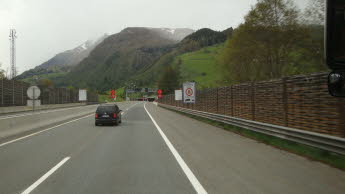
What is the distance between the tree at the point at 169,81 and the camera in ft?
452

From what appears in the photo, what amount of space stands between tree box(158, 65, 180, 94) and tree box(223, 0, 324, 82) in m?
83.3

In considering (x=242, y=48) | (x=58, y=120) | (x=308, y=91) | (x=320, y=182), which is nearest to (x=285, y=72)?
(x=242, y=48)

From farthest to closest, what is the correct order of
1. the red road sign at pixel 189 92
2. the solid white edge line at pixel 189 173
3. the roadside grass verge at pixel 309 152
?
the red road sign at pixel 189 92 → the roadside grass verge at pixel 309 152 → the solid white edge line at pixel 189 173

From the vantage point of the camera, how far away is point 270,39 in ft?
164

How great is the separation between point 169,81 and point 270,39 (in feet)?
297

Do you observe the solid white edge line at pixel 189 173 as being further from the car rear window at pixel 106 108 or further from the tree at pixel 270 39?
the tree at pixel 270 39

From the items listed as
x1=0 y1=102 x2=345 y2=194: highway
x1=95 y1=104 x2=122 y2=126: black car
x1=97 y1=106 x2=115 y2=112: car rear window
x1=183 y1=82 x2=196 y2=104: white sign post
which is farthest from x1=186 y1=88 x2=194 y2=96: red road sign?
x1=0 y1=102 x2=345 y2=194: highway

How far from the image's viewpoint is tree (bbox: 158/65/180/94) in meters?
138

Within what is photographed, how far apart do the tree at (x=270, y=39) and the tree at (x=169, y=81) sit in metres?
83.3

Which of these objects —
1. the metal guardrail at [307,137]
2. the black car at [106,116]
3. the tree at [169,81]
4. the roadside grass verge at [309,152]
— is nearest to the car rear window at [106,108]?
the black car at [106,116]

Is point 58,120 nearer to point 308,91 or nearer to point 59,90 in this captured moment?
point 308,91

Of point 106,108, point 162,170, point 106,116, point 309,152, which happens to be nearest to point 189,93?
point 106,108

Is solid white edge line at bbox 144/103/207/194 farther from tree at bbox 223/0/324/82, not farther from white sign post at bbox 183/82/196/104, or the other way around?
tree at bbox 223/0/324/82

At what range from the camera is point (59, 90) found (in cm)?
6156
